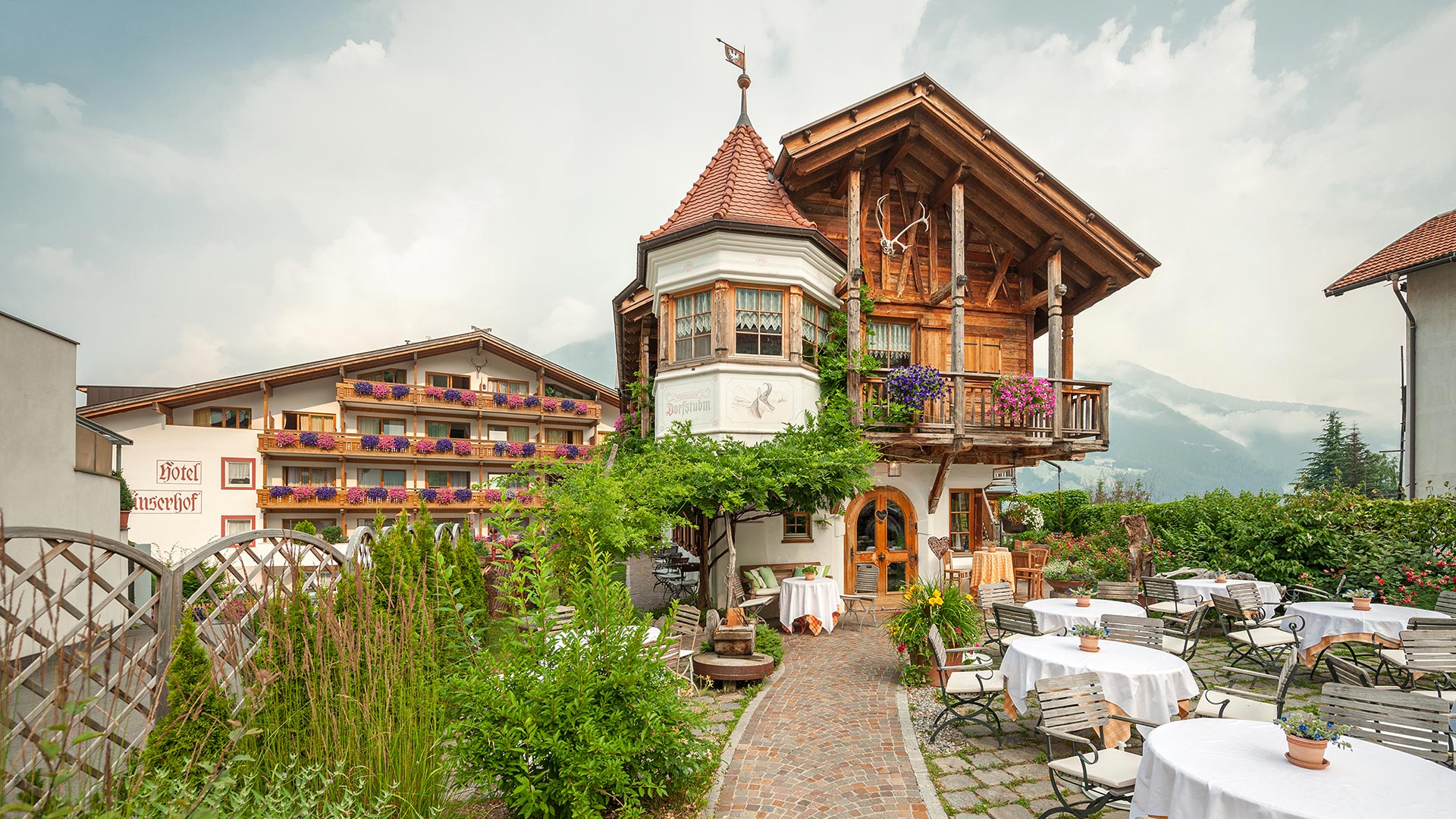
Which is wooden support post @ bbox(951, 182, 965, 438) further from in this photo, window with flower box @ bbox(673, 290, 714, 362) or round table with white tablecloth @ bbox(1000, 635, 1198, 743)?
round table with white tablecloth @ bbox(1000, 635, 1198, 743)

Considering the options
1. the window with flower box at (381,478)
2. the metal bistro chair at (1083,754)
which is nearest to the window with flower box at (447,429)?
the window with flower box at (381,478)

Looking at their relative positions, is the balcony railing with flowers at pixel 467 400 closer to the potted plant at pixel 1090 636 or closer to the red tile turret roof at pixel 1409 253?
the red tile turret roof at pixel 1409 253

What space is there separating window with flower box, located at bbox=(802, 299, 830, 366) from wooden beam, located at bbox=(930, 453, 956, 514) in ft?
11.2

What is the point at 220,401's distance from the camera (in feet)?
94.7

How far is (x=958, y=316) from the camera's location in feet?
42.6

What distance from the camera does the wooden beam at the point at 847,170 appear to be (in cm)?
1330

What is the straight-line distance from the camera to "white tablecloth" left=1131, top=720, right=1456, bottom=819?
329 cm

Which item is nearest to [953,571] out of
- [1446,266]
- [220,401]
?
[1446,266]

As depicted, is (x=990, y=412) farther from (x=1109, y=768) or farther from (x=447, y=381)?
(x=447, y=381)

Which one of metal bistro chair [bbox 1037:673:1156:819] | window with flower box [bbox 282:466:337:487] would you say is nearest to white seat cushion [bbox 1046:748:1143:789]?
metal bistro chair [bbox 1037:673:1156:819]

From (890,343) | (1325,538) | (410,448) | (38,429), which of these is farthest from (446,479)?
(1325,538)

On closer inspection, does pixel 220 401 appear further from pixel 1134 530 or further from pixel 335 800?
pixel 1134 530

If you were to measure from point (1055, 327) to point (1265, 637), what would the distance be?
286 inches

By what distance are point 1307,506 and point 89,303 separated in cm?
2251
